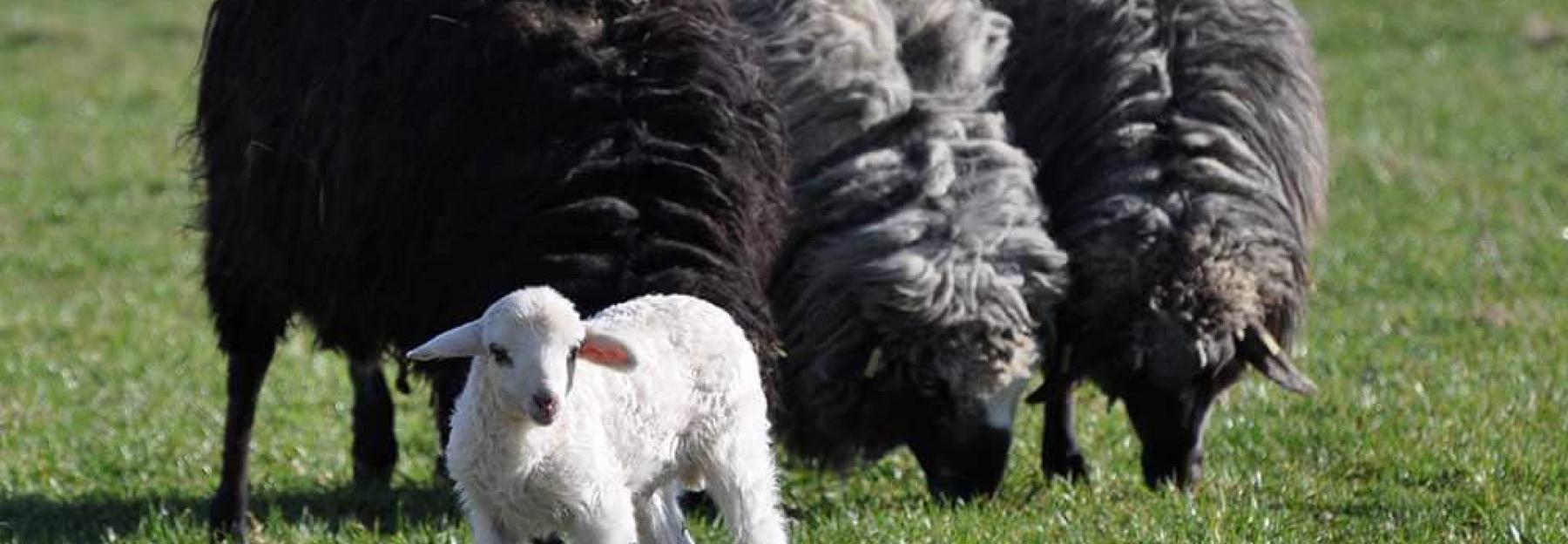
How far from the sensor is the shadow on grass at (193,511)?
23.9 feet

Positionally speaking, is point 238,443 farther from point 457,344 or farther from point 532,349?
point 532,349

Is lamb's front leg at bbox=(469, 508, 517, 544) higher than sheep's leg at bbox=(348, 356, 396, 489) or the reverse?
higher

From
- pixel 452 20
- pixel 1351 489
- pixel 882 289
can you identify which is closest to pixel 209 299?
pixel 452 20

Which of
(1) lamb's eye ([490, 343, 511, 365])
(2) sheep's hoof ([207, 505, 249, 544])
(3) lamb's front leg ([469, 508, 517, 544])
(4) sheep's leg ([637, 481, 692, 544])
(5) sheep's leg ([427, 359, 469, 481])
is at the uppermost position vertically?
(1) lamb's eye ([490, 343, 511, 365])

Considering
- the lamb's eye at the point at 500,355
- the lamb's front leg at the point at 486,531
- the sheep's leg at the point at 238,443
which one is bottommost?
the sheep's leg at the point at 238,443

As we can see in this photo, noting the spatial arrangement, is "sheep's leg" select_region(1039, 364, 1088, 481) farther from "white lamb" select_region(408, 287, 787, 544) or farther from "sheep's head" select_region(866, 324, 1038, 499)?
"white lamb" select_region(408, 287, 787, 544)

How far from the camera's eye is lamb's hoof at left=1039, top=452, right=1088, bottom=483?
7930 mm

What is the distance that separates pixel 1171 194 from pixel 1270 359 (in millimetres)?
588

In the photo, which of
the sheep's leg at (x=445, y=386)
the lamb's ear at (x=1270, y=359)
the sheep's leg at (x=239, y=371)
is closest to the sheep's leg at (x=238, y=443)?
the sheep's leg at (x=239, y=371)

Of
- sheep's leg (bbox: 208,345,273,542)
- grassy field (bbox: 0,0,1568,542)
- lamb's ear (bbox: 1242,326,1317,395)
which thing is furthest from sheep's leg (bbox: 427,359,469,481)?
lamb's ear (bbox: 1242,326,1317,395)

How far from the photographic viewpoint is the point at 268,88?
23.4 ft

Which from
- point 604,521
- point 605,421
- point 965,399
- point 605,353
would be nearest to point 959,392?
point 965,399

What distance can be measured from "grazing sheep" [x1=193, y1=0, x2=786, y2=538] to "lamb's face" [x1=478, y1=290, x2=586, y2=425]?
108 centimetres

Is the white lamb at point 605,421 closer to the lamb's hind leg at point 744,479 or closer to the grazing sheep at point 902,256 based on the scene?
the lamb's hind leg at point 744,479
